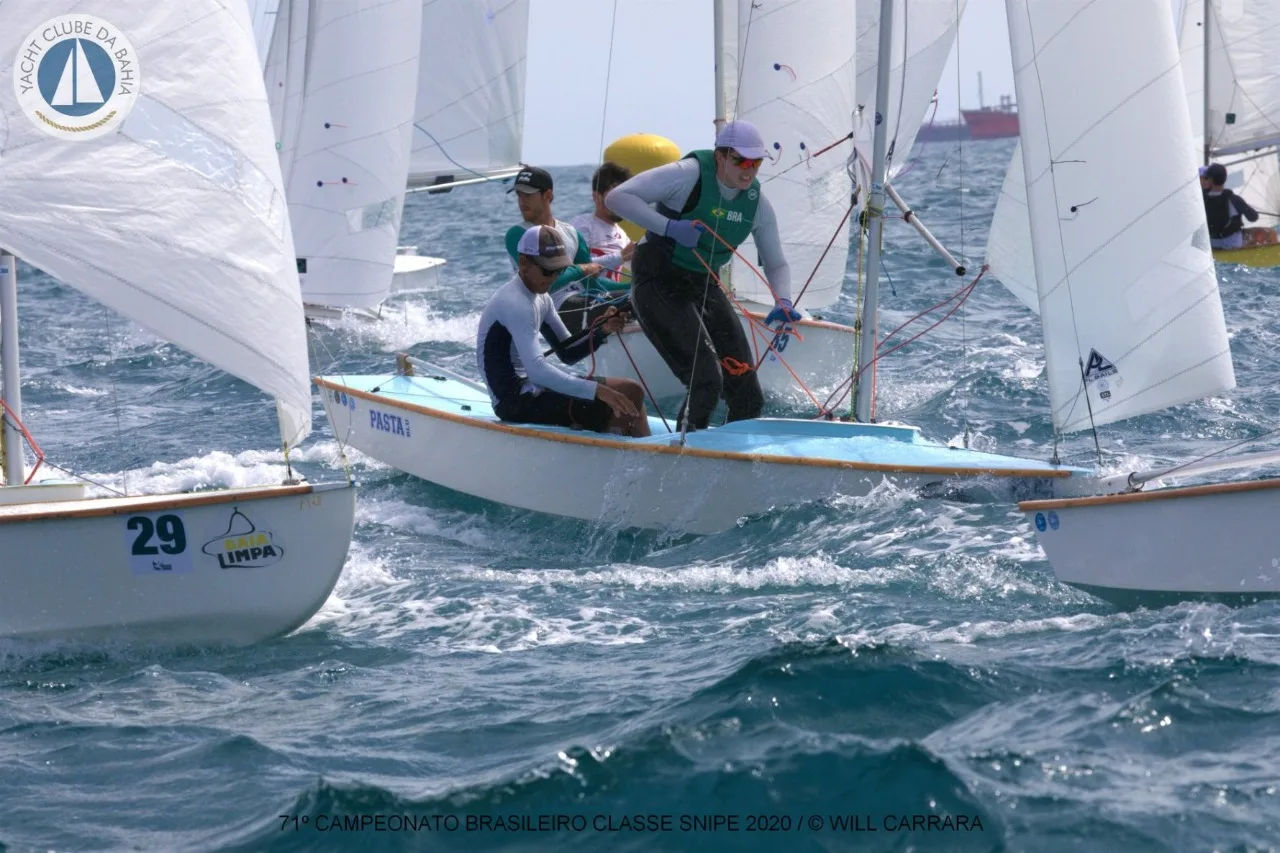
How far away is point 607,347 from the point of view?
9164mm

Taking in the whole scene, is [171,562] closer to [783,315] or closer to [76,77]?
[76,77]

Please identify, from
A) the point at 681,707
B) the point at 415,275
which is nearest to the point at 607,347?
the point at 681,707

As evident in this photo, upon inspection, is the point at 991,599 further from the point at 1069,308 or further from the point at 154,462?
the point at 154,462

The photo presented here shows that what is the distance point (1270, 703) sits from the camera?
13.0 ft

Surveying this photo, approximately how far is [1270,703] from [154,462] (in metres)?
6.13

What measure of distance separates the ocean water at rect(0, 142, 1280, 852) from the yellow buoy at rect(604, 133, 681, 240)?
11.0 ft

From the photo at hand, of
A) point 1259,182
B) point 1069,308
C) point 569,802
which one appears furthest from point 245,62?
point 1259,182

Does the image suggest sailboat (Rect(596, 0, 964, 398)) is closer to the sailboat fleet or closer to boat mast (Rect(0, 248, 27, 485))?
the sailboat fleet

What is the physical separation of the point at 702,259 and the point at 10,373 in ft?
9.21

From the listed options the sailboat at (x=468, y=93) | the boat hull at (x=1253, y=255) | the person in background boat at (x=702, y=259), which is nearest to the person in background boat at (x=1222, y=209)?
the boat hull at (x=1253, y=255)

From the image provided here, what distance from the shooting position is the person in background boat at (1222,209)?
50.5ft

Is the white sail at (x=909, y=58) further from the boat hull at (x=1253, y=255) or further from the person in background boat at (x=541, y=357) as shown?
the boat hull at (x=1253, y=255)

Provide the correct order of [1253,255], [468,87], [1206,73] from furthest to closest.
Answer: [1206,73]
[1253,255]
[468,87]

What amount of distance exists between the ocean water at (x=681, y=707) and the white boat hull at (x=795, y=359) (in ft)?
7.36
